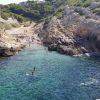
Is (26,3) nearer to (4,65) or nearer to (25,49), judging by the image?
(25,49)

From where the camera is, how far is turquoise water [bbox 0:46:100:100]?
4450 cm

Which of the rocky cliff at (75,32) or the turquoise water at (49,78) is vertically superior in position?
the rocky cliff at (75,32)

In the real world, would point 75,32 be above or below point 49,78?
above

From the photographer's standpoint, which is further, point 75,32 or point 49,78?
point 75,32

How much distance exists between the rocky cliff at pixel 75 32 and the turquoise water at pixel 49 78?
7.00m

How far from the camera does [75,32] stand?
90.1 m

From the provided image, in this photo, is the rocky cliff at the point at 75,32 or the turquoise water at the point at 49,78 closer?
the turquoise water at the point at 49,78

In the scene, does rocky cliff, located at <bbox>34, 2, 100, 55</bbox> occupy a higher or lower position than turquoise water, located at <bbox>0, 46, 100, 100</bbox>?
higher

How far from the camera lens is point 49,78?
54.0 metres

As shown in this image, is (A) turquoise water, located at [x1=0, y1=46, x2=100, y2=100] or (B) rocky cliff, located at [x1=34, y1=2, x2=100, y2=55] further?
(B) rocky cliff, located at [x1=34, y1=2, x2=100, y2=55]

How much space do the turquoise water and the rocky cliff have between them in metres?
7.00

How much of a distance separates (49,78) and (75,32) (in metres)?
38.6

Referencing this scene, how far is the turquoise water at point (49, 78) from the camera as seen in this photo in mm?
44500

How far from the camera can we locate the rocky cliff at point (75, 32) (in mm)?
82938
